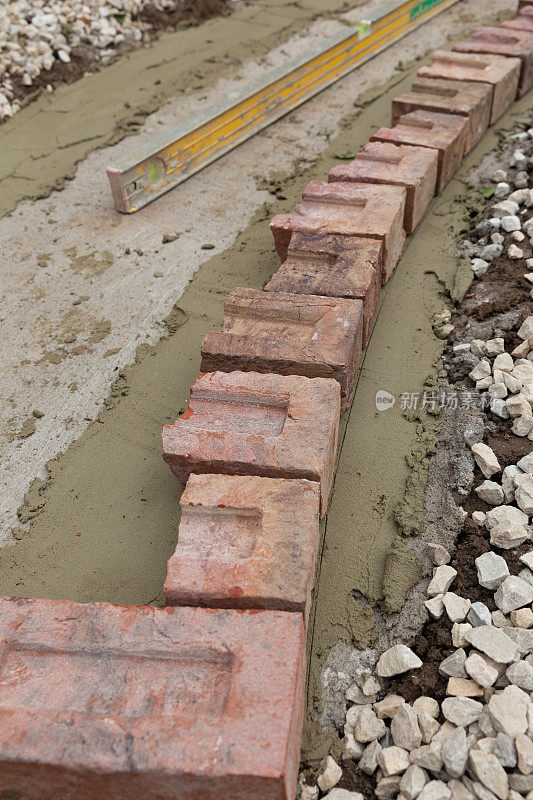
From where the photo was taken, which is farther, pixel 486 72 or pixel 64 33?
pixel 64 33

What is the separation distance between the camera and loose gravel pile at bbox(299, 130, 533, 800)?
2332 mm

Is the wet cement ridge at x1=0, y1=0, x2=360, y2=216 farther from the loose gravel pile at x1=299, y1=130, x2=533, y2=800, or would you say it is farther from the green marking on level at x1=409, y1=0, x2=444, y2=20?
the loose gravel pile at x1=299, y1=130, x2=533, y2=800

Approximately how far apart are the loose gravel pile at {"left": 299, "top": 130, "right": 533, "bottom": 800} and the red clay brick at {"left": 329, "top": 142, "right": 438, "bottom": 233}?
1497 millimetres

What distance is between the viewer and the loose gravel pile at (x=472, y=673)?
2.33 metres

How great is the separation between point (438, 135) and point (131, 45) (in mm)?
3726

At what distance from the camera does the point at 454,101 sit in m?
5.30

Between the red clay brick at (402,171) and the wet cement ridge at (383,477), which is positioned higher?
the red clay brick at (402,171)

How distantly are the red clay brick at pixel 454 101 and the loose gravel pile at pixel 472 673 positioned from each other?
8.22ft

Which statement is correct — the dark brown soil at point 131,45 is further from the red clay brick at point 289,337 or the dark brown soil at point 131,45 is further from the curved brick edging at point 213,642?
the curved brick edging at point 213,642

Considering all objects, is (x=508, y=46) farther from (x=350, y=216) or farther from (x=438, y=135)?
(x=350, y=216)

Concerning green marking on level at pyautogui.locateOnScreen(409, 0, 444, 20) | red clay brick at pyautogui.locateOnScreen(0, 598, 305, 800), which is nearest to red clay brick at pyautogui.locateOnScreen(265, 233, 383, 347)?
red clay brick at pyautogui.locateOnScreen(0, 598, 305, 800)

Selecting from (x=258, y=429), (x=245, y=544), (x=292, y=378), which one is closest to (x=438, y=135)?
(x=292, y=378)

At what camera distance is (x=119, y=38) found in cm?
711

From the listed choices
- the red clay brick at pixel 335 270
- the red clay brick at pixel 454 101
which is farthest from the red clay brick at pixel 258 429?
the red clay brick at pixel 454 101
